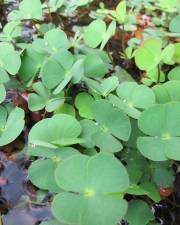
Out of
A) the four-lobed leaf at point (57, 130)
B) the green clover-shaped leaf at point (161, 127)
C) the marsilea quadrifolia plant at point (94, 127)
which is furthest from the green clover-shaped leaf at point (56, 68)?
the green clover-shaped leaf at point (161, 127)

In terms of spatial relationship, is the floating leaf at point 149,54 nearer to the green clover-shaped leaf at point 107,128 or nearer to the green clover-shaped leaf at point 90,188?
the green clover-shaped leaf at point 107,128

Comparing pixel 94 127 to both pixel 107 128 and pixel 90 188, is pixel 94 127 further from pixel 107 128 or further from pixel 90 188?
pixel 90 188

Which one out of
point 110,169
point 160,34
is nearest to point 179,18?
point 160,34

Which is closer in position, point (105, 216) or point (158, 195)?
point (105, 216)

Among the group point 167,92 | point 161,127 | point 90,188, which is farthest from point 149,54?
point 90,188

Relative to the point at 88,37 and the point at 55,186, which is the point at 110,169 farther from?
the point at 88,37

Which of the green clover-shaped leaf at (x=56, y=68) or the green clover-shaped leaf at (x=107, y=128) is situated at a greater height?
the green clover-shaped leaf at (x=56, y=68)

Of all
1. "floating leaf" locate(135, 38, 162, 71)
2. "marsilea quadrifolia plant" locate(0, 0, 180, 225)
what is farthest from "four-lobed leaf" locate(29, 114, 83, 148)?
"floating leaf" locate(135, 38, 162, 71)
